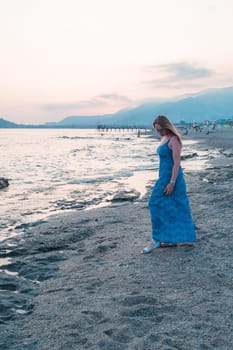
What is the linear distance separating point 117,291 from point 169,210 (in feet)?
5.10

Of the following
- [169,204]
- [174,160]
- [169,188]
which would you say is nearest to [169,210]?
[169,204]

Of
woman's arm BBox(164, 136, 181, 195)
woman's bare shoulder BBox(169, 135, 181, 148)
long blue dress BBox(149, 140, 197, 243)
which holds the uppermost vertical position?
woman's bare shoulder BBox(169, 135, 181, 148)

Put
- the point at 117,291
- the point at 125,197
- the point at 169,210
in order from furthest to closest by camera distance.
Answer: the point at 125,197
the point at 169,210
the point at 117,291

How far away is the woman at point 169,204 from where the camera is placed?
5.07m

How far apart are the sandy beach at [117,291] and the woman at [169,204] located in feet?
0.65

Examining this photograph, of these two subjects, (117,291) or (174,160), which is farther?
(174,160)

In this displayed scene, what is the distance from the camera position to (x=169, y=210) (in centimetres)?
515

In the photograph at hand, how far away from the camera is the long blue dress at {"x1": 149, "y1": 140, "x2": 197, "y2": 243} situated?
5.15m

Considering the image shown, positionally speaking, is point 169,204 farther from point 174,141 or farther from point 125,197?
point 125,197

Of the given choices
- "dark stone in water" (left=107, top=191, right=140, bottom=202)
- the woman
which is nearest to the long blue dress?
the woman

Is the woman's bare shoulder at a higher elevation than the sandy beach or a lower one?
higher

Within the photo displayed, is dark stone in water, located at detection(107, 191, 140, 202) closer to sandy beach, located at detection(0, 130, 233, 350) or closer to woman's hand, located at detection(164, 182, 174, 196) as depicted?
sandy beach, located at detection(0, 130, 233, 350)

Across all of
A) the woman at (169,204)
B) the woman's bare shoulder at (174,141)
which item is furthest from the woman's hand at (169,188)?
the woman's bare shoulder at (174,141)

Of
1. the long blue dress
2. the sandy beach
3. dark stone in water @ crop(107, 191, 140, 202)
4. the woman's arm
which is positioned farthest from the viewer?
dark stone in water @ crop(107, 191, 140, 202)
